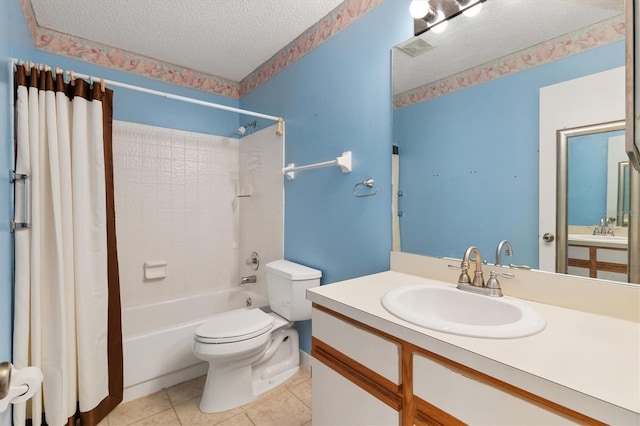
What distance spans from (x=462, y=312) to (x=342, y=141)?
1.15 meters

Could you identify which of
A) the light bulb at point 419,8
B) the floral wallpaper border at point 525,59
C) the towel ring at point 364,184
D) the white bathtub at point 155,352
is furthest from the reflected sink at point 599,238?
the white bathtub at point 155,352

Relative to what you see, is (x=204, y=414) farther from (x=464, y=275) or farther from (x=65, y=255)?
(x=464, y=275)

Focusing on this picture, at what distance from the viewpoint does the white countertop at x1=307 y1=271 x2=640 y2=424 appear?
0.54 metres

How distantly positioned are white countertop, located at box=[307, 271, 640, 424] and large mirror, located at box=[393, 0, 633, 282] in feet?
0.94

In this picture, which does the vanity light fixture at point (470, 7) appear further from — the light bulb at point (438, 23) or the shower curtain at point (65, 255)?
the shower curtain at point (65, 255)

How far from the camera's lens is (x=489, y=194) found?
1.21 metres

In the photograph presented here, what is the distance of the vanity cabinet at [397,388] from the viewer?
25.2 inches

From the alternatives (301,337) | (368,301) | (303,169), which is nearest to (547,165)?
(368,301)

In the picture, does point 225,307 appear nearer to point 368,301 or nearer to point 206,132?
point 206,132

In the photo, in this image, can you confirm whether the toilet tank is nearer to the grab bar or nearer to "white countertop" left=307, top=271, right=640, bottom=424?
"white countertop" left=307, top=271, right=640, bottom=424

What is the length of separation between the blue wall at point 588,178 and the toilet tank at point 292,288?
133 cm

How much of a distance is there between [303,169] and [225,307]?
1572 mm

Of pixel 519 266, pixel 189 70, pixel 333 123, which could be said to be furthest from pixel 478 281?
pixel 189 70

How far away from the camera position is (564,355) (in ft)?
2.18
